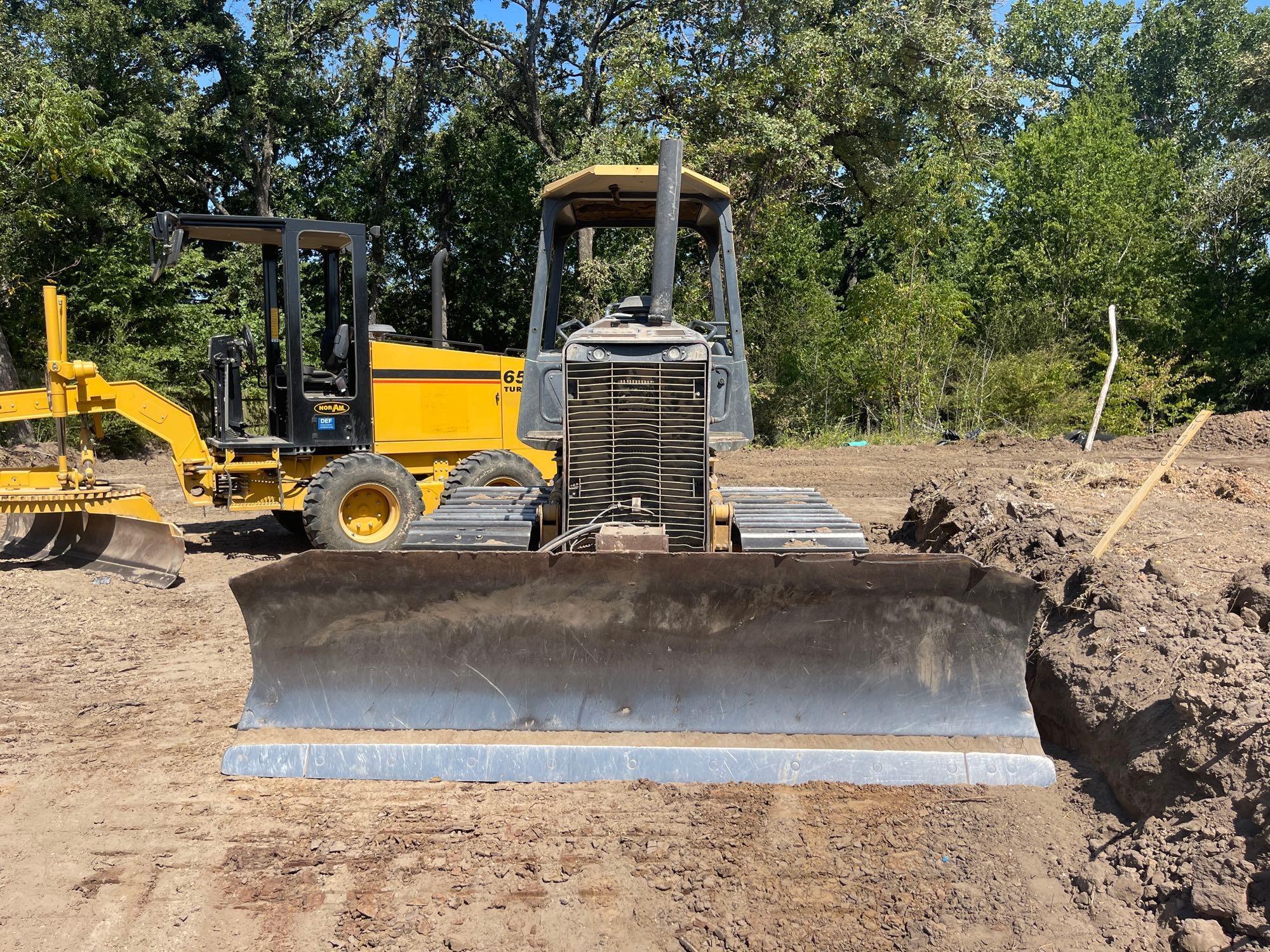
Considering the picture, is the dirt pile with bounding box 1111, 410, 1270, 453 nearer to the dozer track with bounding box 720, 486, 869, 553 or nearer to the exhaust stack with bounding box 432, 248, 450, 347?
the exhaust stack with bounding box 432, 248, 450, 347

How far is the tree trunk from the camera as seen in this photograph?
1499cm

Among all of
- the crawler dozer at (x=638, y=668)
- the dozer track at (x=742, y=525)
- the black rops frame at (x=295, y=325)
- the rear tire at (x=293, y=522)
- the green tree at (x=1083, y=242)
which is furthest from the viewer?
the green tree at (x=1083, y=242)

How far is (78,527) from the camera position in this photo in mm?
8094

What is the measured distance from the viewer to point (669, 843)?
3508 mm

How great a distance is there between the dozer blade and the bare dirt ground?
2.49 m

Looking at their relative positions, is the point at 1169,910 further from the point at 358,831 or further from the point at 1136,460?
the point at 1136,460

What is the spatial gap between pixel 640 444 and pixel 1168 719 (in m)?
2.50

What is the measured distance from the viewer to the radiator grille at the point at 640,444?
464 centimetres

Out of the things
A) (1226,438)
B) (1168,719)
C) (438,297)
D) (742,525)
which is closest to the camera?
(1168,719)

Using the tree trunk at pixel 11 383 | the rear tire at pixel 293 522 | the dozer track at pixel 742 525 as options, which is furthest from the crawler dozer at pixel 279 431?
the tree trunk at pixel 11 383

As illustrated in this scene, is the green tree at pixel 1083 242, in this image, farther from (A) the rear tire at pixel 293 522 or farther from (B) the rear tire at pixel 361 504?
(B) the rear tire at pixel 361 504

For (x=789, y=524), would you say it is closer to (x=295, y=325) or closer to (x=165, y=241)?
(x=295, y=325)

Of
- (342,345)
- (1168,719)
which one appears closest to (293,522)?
(342,345)

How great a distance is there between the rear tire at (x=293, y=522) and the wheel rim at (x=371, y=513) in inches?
43.8
